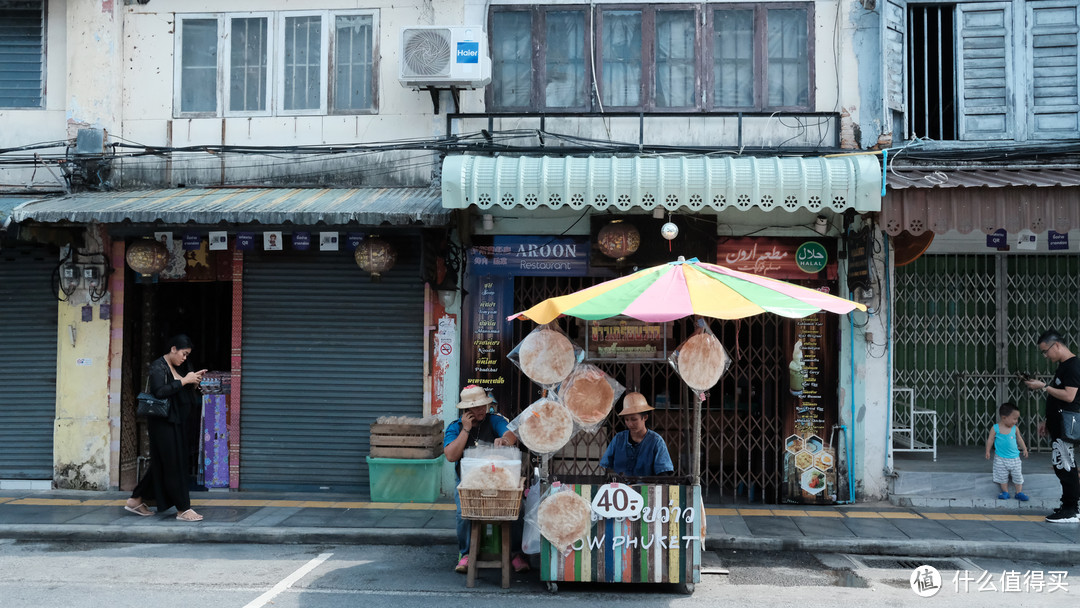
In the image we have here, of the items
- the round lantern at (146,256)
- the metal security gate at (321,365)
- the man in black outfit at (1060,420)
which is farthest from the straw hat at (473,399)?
the man in black outfit at (1060,420)

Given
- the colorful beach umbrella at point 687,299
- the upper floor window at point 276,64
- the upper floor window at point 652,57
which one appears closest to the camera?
the colorful beach umbrella at point 687,299

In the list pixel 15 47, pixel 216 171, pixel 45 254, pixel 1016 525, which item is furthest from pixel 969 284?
pixel 15 47

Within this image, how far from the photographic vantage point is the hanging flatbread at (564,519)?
6695 mm

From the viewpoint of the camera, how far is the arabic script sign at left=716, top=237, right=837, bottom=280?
33.9ft

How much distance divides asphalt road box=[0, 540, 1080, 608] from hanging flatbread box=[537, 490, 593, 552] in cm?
46

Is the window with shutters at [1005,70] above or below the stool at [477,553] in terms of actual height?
above

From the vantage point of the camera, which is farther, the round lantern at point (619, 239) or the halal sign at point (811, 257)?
the halal sign at point (811, 257)

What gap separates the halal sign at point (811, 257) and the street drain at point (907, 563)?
360cm

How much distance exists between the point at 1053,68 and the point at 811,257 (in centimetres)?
369

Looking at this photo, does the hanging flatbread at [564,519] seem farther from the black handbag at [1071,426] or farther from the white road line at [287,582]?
the black handbag at [1071,426]

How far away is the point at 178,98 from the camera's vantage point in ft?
36.2

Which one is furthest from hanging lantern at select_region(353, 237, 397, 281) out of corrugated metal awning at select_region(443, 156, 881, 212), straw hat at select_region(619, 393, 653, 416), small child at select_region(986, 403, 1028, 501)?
small child at select_region(986, 403, 1028, 501)

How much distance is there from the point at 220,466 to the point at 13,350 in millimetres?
3109

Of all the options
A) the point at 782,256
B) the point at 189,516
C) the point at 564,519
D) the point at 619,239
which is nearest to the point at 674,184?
the point at 619,239
